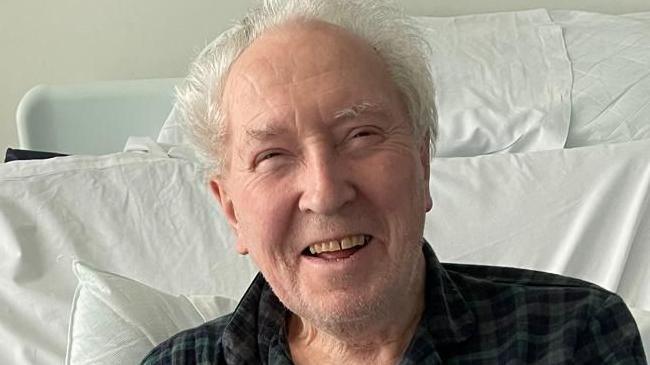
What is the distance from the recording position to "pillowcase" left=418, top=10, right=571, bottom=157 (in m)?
1.82

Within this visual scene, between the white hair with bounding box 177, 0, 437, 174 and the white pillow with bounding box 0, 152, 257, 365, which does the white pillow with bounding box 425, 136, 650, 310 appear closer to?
the white pillow with bounding box 0, 152, 257, 365

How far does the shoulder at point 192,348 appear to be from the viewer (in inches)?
46.3

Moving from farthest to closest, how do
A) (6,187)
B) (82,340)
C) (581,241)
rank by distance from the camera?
1. (6,187)
2. (581,241)
3. (82,340)

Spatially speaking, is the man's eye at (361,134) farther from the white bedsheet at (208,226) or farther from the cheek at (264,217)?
the white bedsheet at (208,226)

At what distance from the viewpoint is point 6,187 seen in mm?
1700

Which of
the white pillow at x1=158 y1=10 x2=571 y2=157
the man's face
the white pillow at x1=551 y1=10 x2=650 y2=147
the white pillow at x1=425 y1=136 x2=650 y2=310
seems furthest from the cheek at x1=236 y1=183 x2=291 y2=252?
the white pillow at x1=551 y1=10 x2=650 y2=147

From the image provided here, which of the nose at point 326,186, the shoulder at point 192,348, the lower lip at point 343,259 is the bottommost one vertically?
the shoulder at point 192,348

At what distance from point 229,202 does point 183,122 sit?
126 mm

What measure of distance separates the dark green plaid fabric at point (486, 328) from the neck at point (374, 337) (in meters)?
0.02

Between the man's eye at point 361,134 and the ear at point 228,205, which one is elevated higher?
the man's eye at point 361,134

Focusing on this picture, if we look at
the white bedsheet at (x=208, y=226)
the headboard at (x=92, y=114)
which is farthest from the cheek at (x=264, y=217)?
the headboard at (x=92, y=114)

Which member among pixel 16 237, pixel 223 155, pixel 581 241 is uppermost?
pixel 223 155

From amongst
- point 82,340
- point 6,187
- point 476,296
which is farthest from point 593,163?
point 6,187

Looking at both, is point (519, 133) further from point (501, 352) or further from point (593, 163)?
point (501, 352)
